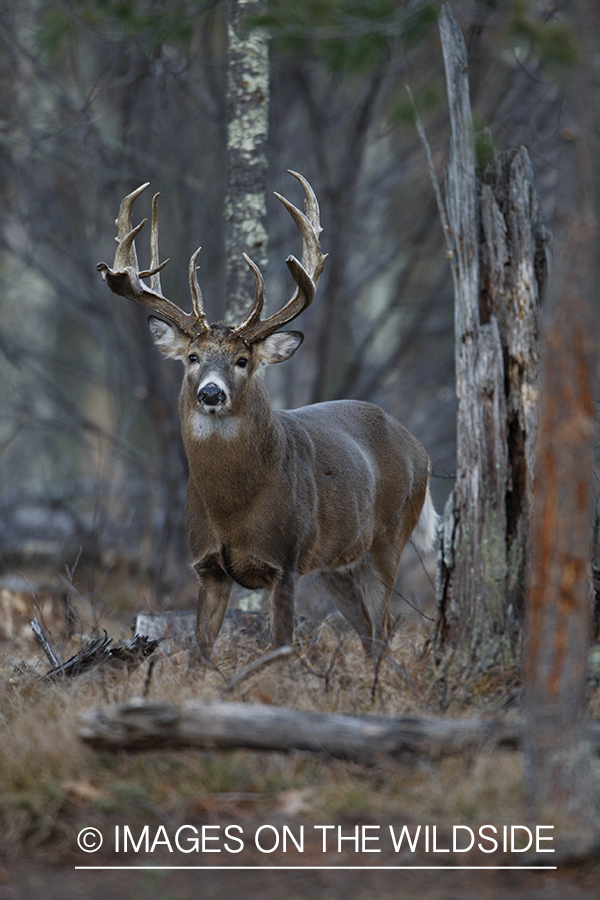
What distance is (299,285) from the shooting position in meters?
6.00

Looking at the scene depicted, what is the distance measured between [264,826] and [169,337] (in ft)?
10.7

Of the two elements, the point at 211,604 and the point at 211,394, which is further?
the point at 211,604

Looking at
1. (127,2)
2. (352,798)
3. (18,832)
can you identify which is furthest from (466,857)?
(127,2)

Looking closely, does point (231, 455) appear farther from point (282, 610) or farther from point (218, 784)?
point (218, 784)

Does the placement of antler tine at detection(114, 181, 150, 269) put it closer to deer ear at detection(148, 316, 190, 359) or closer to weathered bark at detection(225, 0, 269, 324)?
deer ear at detection(148, 316, 190, 359)

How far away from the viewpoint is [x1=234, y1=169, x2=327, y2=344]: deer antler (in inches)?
235

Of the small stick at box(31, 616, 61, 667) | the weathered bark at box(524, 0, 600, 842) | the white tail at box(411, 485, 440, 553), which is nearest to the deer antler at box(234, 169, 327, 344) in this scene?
the small stick at box(31, 616, 61, 667)

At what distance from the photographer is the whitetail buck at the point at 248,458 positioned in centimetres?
589

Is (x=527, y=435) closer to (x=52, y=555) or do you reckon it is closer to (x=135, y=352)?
(x=52, y=555)

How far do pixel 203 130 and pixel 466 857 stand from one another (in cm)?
1154

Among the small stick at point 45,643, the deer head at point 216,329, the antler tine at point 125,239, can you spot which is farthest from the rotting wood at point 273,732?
the antler tine at point 125,239

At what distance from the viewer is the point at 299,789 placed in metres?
3.82

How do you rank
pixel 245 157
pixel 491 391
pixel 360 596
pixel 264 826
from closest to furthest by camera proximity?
pixel 264 826
pixel 491 391
pixel 360 596
pixel 245 157

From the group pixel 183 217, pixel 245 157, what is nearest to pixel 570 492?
pixel 245 157
